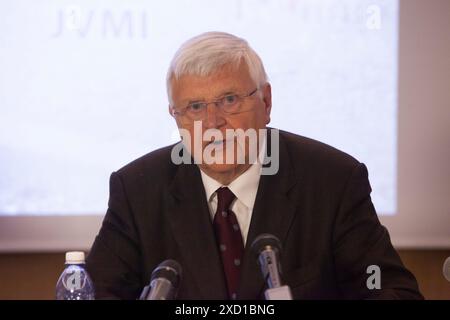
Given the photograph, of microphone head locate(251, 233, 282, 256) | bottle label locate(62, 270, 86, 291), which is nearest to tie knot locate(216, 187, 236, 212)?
bottle label locate(62, 270, 86, 291)

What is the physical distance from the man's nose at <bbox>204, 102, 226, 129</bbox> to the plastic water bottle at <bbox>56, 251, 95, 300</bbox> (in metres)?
0.64

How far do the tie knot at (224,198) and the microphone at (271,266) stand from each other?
2.63 ft

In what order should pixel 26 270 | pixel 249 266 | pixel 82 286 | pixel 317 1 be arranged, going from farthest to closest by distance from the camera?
pixel 26 270 → pixel 317 1 → pixel 82 286 → pixel 249 266

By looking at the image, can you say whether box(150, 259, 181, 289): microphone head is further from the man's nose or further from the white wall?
the white wall

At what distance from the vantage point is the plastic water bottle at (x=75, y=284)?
2.56 m

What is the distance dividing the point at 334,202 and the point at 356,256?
0.22 meters

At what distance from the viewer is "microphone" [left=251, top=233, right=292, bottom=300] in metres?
1.72

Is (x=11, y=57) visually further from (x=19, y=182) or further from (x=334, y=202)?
(x=334, y=202)

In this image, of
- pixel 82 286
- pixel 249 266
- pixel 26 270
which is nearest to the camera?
pixel 249 266

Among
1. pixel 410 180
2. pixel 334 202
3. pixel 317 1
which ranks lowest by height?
pixel 410 180

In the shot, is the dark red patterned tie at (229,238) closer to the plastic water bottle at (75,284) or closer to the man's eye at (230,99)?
the man's eye at (230,99)

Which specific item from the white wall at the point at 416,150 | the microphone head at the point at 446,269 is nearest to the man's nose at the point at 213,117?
the white wall at the point at 416,150

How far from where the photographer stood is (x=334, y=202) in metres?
2.71

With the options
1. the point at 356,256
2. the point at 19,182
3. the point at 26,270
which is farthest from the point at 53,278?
the point at 356,256
